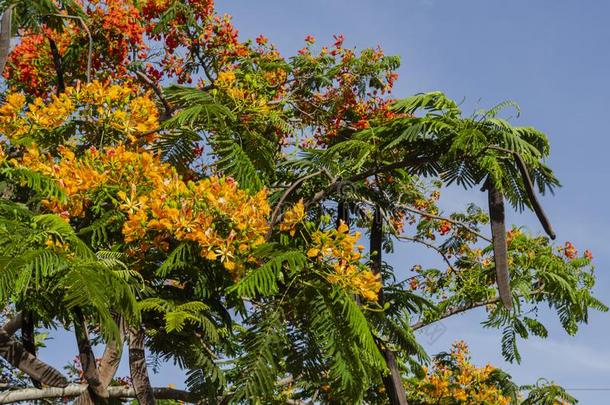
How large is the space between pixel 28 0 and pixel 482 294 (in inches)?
213

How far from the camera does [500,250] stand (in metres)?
3.60

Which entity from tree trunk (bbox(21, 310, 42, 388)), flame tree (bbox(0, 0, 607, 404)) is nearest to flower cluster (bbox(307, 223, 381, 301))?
flame tree (bbox(0, 0, 607, 404))

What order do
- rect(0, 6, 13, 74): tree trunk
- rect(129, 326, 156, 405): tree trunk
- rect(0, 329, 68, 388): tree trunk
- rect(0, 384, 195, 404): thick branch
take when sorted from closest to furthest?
rect(129, 326, 156, 405): tree trunk
rect(0, 6, 13, 74): tree trunk
rect(0, 329, 68, 388): tree trunk
rect(0, 384, 195, 404): thick branch

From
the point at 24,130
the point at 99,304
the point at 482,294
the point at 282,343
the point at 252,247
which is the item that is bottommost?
the point at 99,304

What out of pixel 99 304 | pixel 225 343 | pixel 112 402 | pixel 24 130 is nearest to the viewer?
pixel 99 304

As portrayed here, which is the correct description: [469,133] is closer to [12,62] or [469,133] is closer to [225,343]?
[225,343]

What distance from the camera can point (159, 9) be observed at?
8.02m

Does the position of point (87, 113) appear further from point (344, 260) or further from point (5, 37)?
point (344, 260)

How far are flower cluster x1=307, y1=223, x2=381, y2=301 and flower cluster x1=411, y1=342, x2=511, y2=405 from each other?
547 cm

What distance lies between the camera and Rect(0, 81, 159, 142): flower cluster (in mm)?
4422

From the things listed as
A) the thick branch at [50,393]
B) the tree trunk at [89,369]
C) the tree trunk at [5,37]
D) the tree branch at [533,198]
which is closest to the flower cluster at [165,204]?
the tree trunk at [89,369]

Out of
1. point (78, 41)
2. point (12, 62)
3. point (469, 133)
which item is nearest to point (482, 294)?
point (469, 133)

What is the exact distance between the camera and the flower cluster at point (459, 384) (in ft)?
28.1

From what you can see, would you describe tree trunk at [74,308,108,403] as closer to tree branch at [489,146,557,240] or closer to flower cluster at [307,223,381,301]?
flower cluster at [307,223,381,301]
